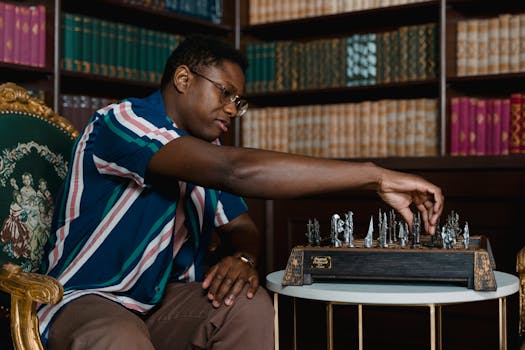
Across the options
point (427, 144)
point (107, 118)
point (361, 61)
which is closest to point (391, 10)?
point (361, 61)

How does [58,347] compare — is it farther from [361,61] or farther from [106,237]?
[361,61]

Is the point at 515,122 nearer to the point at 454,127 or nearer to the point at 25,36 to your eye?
the point at 454,127

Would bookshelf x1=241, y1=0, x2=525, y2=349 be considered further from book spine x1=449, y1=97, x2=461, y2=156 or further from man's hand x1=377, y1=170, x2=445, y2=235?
man's hand x1=377, y1=170, x2=445, y2=235

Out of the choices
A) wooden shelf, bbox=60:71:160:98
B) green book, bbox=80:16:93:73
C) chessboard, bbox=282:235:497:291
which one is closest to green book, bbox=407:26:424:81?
wooden shelf, bbox=60:71:160:98

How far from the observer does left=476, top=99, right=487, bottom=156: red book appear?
3.05m

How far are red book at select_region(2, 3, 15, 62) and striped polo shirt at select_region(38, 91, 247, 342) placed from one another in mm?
1398

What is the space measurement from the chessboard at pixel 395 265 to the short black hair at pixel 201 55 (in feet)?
1.68

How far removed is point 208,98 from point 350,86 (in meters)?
1.74

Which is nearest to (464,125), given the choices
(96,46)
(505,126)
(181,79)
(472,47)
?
(505,126)

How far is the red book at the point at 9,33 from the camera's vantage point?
284 cm

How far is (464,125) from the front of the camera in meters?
3.08

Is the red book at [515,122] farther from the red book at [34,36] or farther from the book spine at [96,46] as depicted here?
the red book at [34,36]

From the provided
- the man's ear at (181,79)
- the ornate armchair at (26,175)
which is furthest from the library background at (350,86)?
the man's ear at (181,79)

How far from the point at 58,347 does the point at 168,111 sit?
0.61m
